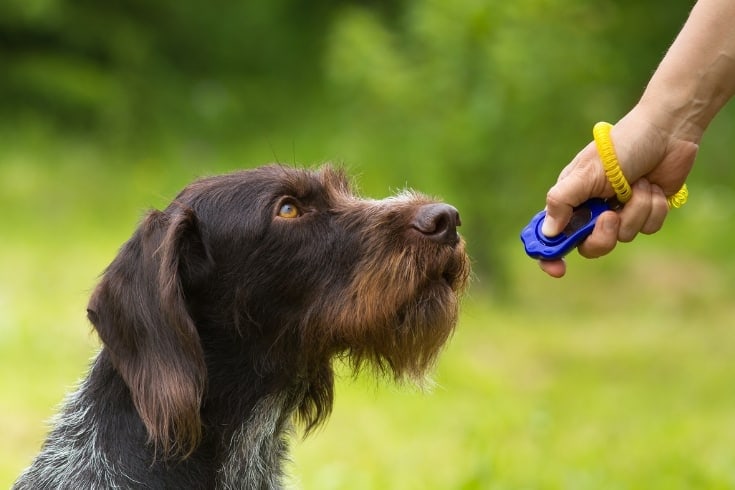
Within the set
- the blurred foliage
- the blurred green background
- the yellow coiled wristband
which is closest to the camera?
the yellow coiled wristband

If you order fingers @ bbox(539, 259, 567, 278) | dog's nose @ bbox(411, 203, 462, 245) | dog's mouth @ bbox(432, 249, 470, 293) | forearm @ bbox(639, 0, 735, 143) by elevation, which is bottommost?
fingers @ bbox(539, 259, 567, 278)

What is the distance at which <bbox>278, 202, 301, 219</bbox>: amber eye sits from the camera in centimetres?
409

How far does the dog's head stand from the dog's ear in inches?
3.0

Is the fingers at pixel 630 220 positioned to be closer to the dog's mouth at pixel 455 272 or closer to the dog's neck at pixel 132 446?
the dog's mouth at pixel 455 272

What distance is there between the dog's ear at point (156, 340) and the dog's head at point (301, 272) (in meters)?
0.08

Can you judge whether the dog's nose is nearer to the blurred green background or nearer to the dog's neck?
the dog's neck

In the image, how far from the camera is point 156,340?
12.1 ft

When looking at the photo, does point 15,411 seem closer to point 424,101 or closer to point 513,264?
point 424,101

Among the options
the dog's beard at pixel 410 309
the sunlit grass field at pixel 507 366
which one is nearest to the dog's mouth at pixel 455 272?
the dog's beard at pixel 410 309

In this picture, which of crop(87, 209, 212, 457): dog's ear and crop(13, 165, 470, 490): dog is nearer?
crop(87, 209, 212, 457): dog's ear

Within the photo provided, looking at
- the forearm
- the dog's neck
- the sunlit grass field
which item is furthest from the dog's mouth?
the forearm

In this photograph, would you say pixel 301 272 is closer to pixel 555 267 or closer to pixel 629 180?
pixel 555 267

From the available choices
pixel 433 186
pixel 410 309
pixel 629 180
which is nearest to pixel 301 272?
pixel 410 309

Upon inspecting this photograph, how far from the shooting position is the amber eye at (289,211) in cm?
409
